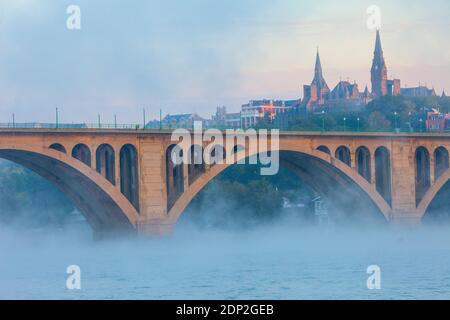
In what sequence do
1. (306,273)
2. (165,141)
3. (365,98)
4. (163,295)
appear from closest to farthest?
1. (163,295)
2. (306,273)
3. (165,141)
4. (365,98)

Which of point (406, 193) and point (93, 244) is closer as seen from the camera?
point (93, 244)

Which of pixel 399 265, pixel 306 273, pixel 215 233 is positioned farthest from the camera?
pixel 215 233

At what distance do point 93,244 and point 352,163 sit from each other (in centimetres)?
1825

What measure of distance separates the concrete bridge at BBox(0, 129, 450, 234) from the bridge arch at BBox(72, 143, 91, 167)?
83 millimetres

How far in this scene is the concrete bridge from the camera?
6619cm

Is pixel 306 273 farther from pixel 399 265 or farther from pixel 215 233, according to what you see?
pixel 215 233

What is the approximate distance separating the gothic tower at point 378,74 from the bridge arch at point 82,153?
339 feet

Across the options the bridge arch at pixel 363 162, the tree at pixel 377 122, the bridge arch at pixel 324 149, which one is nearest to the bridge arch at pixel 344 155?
the bridge arch at pixel 363 162

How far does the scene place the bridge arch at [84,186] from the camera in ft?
213

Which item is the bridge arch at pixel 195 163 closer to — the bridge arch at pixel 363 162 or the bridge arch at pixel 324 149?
the bridge arch at pixel 324 149

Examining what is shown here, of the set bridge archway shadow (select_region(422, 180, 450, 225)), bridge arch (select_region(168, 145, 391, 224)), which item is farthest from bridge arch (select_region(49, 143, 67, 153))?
bridge archway shadow (select_region(422, 180, 450, 225))

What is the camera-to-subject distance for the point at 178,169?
72062mm
